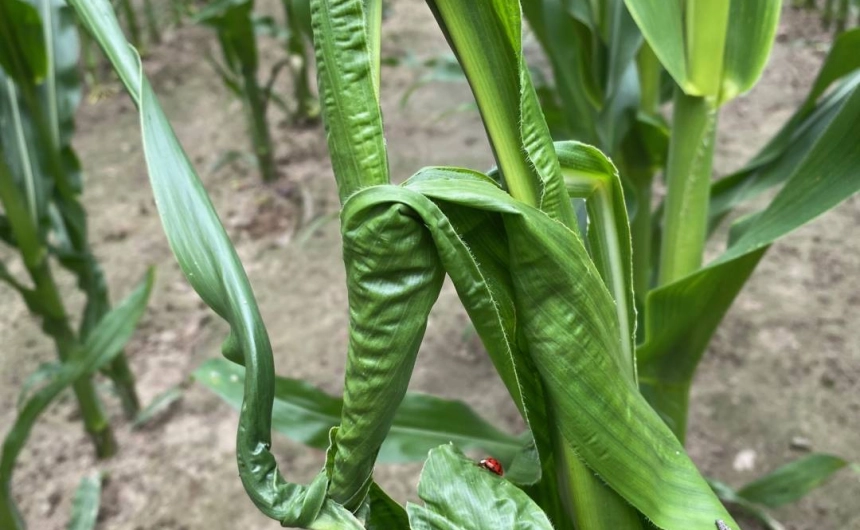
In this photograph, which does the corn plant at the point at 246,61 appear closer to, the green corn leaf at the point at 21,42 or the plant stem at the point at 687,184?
the green corn leaf at the point at 21,42

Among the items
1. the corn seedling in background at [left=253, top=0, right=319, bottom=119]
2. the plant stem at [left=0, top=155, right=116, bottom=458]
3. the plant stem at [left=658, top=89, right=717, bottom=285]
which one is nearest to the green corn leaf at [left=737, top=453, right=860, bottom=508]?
the plant stem at [left=658, top=89, right=717, bottom=285]

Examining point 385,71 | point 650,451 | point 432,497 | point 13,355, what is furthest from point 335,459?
point 385,71

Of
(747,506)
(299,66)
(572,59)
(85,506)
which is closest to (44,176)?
(85,506)

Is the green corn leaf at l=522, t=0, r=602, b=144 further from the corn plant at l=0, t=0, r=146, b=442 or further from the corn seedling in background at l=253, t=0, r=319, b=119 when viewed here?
the corn seedling in background at l=253, t=0, r=319, b=119

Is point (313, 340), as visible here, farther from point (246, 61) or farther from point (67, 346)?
point (246, 61)

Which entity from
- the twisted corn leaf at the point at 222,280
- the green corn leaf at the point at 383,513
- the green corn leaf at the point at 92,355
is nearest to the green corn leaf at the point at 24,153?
the green corn leaf at the point at 92,355
